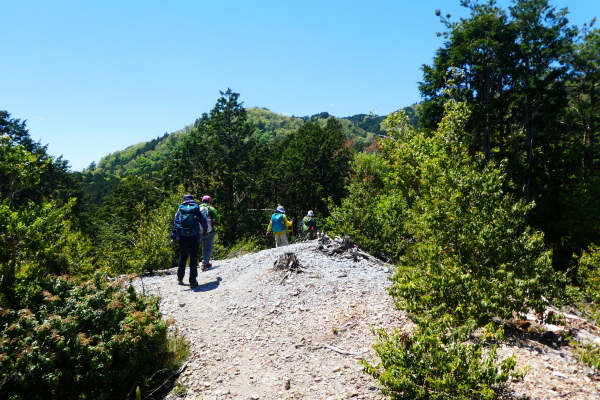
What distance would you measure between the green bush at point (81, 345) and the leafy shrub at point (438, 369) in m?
2.98

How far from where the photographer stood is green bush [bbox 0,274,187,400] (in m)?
4.09

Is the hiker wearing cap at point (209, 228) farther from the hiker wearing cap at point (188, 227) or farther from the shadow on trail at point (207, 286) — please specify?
the shadow on trail at point (207, 286)

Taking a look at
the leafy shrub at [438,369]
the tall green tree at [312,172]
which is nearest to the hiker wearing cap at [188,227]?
the leafy shrub at [438,369]

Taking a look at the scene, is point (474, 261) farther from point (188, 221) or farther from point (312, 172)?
point (312, 172)

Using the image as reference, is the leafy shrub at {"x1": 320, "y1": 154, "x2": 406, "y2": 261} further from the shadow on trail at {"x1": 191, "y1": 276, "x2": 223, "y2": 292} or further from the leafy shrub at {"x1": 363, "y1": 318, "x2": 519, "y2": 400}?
the leafy shrub at {"x1": 363, "y1": 318, "x2": 519, "y2": 400}

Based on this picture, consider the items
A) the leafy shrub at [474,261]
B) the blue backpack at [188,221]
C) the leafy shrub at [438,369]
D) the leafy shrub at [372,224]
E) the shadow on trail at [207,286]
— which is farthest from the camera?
the leafy shrub at [372,224]

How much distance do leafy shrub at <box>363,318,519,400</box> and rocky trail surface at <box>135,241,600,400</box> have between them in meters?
0.59

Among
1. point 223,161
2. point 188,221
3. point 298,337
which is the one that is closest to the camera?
point 298,337

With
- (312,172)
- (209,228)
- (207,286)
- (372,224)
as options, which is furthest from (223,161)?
(207,286)

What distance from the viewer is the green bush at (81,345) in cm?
409

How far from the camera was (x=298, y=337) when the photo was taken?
5.79 metres

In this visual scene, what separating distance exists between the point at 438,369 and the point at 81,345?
400cm

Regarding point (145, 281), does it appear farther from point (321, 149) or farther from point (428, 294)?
point (321, 149)

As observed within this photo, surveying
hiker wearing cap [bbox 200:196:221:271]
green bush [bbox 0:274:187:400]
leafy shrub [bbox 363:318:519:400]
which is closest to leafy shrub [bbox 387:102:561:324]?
leafy shrub [bbox 363:318:519:400]
